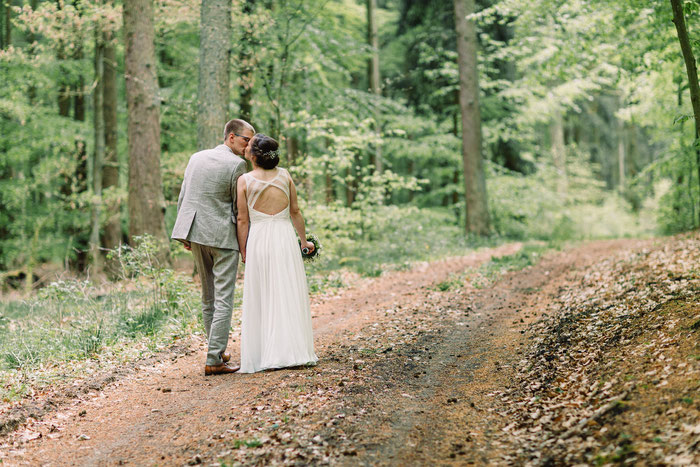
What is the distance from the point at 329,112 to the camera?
12078 millimetres

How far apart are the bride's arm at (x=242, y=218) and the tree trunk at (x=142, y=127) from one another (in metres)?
5.54

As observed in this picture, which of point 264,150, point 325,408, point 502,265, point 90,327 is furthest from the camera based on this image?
point 502,265

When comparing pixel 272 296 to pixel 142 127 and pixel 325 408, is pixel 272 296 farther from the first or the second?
pixel 142 127

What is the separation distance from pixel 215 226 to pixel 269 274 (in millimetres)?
742

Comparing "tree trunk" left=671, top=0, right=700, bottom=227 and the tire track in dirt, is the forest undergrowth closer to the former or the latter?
the tire track in dirt

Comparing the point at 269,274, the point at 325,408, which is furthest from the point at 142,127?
the point at 325,408

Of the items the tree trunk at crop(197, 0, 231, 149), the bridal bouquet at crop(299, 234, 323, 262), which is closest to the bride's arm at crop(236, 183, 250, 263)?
the bridal bouquet at crop(299, 234, 323, 262)

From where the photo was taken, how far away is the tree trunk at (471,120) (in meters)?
16.7

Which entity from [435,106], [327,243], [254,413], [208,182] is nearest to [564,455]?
[254,413]

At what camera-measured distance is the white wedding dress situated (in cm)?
523

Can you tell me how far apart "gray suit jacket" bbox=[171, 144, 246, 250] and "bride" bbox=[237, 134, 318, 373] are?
18 cm

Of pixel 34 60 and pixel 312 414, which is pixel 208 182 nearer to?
pixel 312 414

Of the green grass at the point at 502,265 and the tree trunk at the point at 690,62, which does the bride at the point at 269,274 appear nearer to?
the tree trunk at the point at 690,62

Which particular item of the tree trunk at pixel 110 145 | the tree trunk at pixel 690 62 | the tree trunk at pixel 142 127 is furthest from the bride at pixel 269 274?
the tree trunk at pixel 110 145
